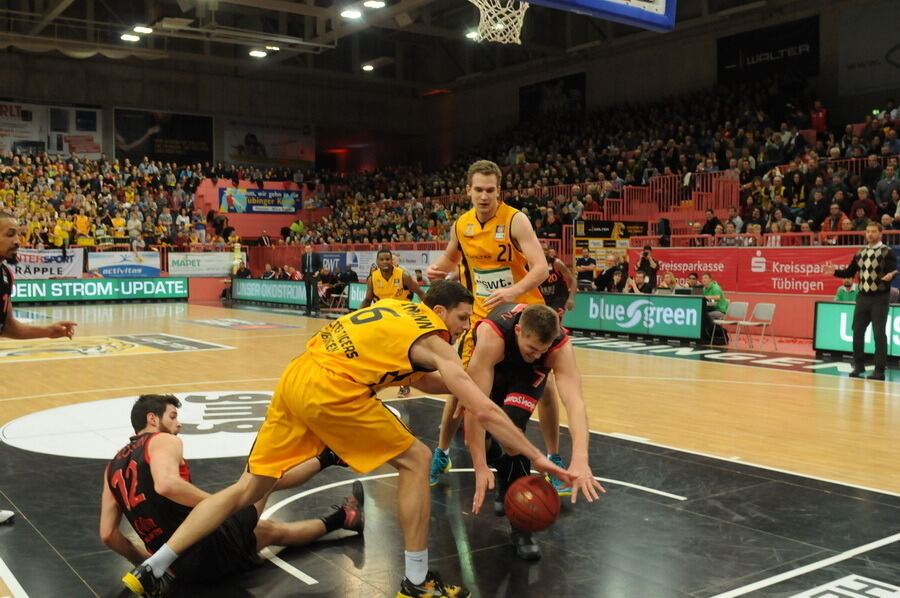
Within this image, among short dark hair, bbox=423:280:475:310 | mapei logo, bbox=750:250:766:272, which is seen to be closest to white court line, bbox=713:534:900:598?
short dark hair, bbox=423:280:475:310

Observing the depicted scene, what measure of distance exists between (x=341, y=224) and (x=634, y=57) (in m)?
13.2

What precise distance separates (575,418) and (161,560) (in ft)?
6.73

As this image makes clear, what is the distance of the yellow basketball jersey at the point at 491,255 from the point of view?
228 inches

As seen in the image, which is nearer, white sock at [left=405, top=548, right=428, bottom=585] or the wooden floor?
white sock at [left=405, top=548, right=428, bottom=585]

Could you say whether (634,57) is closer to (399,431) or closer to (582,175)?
(582,175)

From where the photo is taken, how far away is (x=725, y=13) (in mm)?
27359

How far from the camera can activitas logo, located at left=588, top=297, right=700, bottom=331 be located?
1503 centimetres

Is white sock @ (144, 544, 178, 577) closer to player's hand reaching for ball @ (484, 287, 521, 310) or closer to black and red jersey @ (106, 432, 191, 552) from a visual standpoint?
→ black and red jersey @ (106, 432, 191, 552)

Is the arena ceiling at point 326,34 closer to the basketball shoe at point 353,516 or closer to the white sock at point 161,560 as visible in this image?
the basketball shoe at point 353,516

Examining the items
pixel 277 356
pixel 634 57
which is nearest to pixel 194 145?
pixel 634 57

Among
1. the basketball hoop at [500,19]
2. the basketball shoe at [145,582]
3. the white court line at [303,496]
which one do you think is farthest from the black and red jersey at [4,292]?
the basketball hoop at [500,19]

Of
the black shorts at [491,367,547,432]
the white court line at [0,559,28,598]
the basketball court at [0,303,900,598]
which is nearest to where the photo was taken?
the white court line at [0,559,28,598]

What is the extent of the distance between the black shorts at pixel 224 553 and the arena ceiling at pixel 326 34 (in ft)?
78.1

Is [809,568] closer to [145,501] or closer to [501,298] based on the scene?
[501,298]
